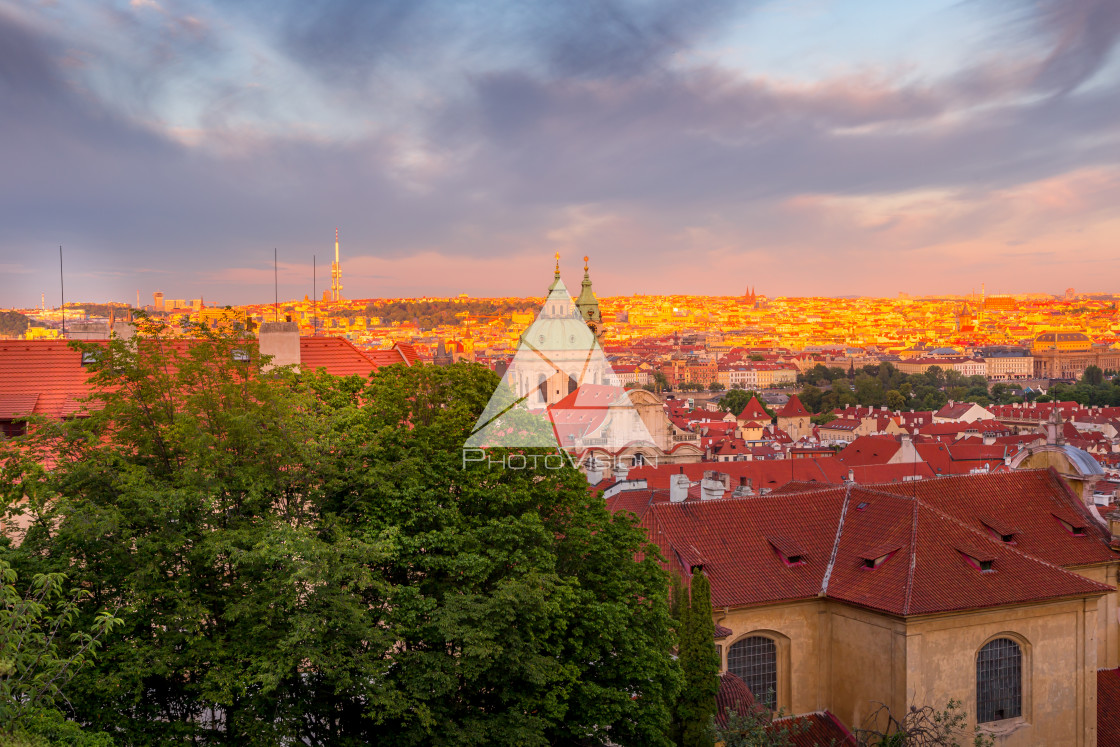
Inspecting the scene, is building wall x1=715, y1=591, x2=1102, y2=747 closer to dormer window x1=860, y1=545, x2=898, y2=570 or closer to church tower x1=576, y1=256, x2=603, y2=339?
dormer window x1=860, y1=545, x2=898, y2=570

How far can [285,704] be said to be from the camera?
1485cm

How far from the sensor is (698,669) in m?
19.5

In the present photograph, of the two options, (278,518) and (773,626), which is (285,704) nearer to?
(278,518)

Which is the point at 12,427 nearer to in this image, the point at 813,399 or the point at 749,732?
the point at 749,732

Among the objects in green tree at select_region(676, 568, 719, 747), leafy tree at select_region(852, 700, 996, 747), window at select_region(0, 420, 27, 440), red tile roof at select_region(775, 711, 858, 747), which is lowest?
red tile roof at select_region(775, 711, 858, 747)

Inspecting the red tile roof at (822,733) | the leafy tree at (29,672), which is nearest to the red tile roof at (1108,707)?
the red tile roof at (822,733)

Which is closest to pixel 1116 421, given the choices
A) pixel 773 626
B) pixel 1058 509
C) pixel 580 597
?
pixel 1058 509

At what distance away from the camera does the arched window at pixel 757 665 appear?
874 inches

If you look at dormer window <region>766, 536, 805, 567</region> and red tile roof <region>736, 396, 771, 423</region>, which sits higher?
dormer window <region>766, 536, 805, 567</region>

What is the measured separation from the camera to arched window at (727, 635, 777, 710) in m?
22.2

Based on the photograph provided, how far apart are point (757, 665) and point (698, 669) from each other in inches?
145

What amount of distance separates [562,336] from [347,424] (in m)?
107

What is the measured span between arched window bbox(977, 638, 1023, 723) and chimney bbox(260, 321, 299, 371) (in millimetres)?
18982

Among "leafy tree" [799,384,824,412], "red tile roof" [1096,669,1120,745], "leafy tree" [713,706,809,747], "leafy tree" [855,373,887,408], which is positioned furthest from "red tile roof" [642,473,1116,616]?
"leafy tree" [799,384,824,412]
